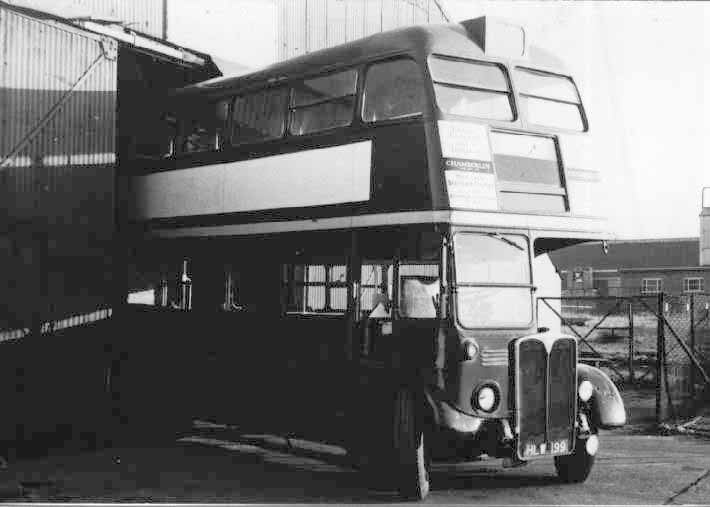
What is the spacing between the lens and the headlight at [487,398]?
7570 mm

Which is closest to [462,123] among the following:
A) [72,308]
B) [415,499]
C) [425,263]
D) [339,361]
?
[425,263]

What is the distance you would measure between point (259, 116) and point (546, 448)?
4.81 m

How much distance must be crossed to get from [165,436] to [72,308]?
207 centimetres

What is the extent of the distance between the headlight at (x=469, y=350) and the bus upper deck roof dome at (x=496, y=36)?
278 cm

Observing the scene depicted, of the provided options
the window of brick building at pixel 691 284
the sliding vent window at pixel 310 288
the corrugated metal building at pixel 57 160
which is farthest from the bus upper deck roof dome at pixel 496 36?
the window of brick building at pixel 691 284

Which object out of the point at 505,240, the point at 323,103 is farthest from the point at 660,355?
the point at 323,103

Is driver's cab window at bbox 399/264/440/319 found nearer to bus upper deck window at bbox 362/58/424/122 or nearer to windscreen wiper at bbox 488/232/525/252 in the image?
windscreen wiper at bbox 488/232/525/252

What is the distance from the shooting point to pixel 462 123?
25.9ft

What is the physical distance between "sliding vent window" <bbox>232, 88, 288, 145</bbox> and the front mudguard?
4.06m

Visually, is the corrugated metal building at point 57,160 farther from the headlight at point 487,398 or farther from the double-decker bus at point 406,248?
the headlight at point 487,398

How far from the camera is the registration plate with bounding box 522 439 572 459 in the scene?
762cm

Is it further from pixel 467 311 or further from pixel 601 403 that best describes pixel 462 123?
pixel 601 403

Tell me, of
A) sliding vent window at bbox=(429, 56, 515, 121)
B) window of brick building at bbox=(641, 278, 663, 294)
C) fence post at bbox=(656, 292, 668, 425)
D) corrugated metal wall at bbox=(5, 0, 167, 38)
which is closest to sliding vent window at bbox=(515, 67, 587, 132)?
sliding vent window at bbox=(429, 56, 515, 121)

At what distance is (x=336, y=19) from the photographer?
52.2 feet
